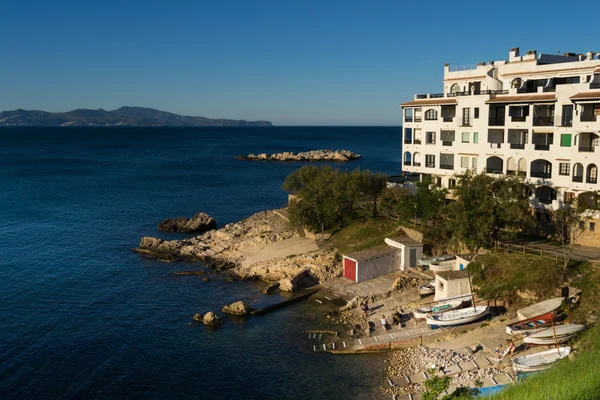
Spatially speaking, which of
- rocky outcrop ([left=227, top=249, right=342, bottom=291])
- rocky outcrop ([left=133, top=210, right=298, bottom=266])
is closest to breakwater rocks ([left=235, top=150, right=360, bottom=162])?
rocky outcrop ([left=133, top=210, right=298, bottom=266])

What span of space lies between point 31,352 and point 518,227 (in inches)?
1591

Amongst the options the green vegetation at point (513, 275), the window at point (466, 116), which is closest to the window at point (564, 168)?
the green vegetation at point (513, 275)

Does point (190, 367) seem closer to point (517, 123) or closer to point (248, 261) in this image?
point (248, 261)

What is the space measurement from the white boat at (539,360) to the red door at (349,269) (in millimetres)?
19111

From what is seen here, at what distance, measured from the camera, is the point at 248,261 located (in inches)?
2272

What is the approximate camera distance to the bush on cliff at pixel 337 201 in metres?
59.1

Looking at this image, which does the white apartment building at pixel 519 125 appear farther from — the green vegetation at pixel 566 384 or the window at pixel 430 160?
the green vegetation at pixel 566 384

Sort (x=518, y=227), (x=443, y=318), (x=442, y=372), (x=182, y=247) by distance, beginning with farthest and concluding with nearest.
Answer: (x=182, y=247) < (x=518, y=227) < (x=443, y=318) < (x=442, y=372)

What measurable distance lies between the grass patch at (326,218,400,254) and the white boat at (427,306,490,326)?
15948 mm

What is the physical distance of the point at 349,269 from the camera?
162 feet

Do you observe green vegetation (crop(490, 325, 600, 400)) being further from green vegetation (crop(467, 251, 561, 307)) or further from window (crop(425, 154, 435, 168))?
window (crop(425, 154, 435, 168))

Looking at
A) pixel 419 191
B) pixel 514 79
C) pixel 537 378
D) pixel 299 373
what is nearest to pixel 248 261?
pixel 419 191

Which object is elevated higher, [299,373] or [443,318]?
[443,318]

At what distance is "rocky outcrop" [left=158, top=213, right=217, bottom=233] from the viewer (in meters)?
74.4
